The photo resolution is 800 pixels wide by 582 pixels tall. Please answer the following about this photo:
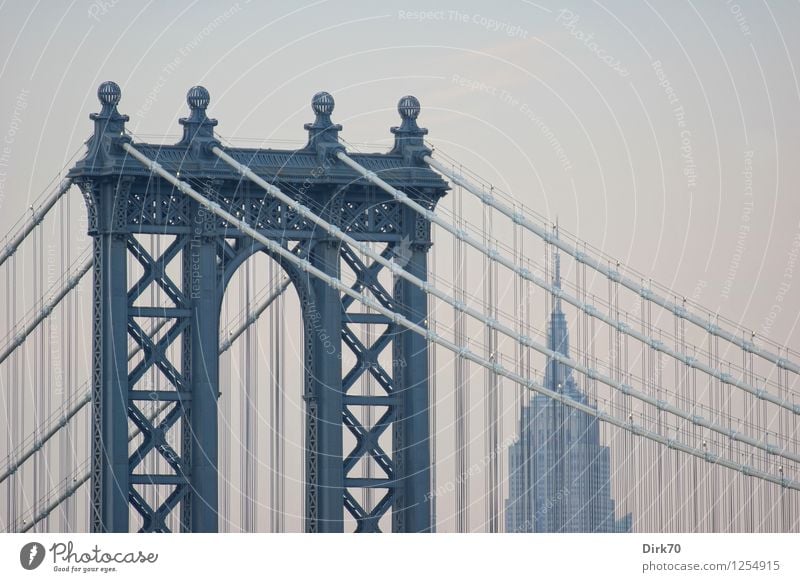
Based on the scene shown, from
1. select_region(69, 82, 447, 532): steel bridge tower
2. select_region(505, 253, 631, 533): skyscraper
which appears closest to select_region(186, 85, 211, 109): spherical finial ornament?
select_region(69, 82, 447, 532): steel bridge tower

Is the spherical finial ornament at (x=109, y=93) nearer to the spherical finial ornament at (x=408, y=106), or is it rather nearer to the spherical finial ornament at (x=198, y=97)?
the spherical finial ornament at (x=198, y=97)

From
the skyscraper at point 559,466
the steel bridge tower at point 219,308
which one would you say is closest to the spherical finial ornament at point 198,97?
the steel bridge tower at point 219,308

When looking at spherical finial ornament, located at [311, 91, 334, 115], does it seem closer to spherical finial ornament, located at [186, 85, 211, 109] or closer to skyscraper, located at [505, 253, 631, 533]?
spherical finial ornament, located at [186, 85, 211, 109]

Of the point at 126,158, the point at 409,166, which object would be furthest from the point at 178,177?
the point at 409,166

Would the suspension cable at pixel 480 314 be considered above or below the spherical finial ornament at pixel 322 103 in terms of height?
below

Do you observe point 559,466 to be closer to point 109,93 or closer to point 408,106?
point 408,106
